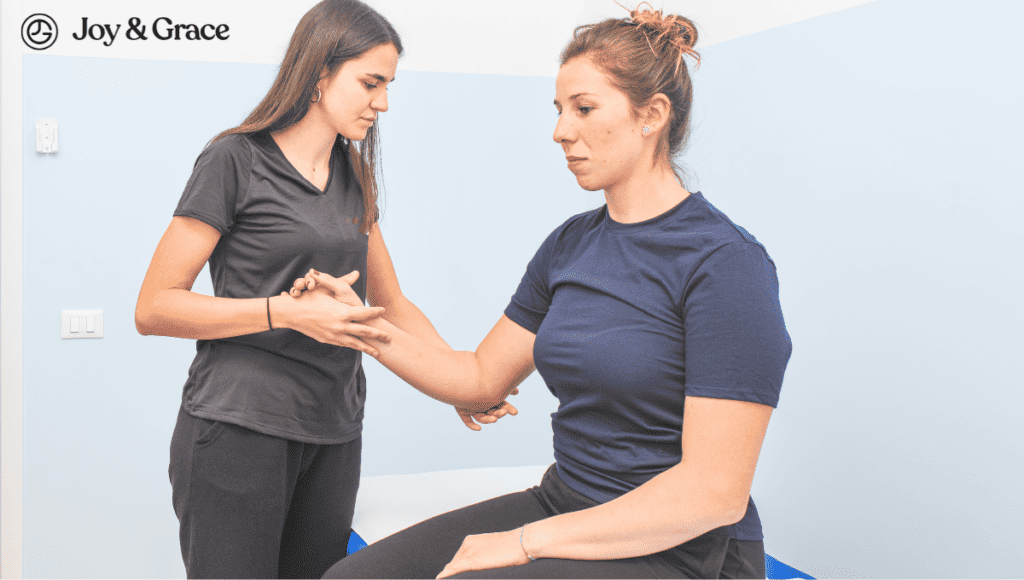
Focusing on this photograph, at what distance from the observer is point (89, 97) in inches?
→ 102

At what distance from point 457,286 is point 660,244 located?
6.44 feet

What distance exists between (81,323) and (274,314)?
1.59 metres

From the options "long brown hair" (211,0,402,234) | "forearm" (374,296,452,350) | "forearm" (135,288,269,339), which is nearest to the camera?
"forearm" (135,288,269,339)

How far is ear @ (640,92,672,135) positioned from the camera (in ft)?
4.24

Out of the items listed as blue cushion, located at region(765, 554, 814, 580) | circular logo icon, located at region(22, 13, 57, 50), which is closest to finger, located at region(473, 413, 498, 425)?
blue cushion, located at region(765, 554, 814, 580)

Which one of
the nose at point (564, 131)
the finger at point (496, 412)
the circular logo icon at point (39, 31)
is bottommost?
the finger at point (496, 412)

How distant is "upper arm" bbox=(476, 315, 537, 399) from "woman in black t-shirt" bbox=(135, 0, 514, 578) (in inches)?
8.9

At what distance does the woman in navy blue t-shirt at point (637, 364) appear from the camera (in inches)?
42.6

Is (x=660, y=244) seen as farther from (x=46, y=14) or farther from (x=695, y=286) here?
(x=46, y=14)

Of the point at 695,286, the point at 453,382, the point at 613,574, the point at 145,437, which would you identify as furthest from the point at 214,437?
the point at 145,437

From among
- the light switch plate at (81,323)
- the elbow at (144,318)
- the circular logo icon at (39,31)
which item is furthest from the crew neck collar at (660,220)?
the circular logo icon at (39,31)

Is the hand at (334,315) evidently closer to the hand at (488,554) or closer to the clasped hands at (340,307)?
the clasped hands at (340,307)

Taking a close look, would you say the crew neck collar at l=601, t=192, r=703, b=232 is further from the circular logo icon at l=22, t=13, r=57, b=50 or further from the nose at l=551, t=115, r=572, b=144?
the circular logo icon at l=22, t=13, r=57, b=50

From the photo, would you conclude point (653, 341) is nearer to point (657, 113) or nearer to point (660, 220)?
point (660, 220)
